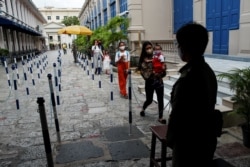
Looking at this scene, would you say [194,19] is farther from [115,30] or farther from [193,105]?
[193,105]

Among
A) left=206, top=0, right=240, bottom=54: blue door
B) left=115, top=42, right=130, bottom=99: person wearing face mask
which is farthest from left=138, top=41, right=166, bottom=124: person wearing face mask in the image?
left=206, top=0, right=240, bottom=54: blue door

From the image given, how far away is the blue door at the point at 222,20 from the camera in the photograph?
375 inches

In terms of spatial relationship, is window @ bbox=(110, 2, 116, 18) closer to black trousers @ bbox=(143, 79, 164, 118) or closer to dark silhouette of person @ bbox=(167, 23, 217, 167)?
black trousers @ bbox=(143, 79, 164, 118)

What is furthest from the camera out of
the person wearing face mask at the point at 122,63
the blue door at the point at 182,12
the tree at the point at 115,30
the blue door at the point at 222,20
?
the tree at the point at 115,30

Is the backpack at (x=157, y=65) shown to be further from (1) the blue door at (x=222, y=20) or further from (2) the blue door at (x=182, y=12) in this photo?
(2) the blue door at (x=182, y=12)

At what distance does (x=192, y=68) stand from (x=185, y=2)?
477 inches

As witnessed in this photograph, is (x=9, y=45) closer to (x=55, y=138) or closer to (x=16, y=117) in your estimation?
(x=16, y=117)

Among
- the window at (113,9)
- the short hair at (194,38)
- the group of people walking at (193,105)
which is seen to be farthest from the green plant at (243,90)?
the window at (113,9)

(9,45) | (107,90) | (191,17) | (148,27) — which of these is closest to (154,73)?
(107,90)

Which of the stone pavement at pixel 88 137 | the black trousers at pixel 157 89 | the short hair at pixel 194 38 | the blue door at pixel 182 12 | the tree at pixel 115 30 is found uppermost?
the blue door at pixel 182 12

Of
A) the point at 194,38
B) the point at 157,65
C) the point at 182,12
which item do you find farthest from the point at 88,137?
the point at 182,12

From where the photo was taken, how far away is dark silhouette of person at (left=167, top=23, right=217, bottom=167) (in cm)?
199

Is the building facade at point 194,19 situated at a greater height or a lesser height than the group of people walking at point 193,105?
greater

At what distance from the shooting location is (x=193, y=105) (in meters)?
2.00
